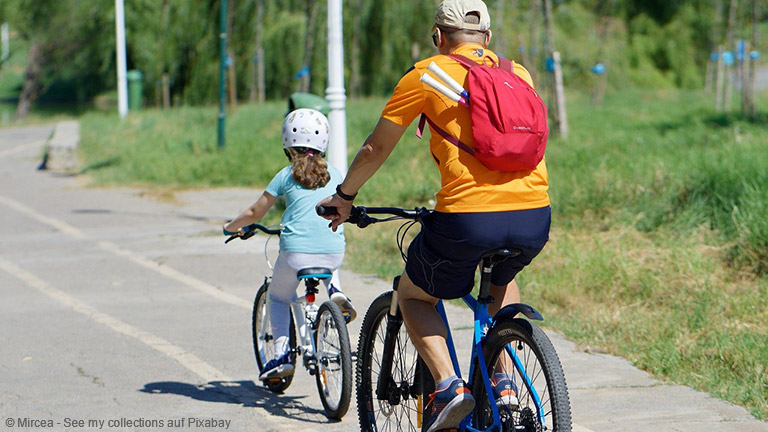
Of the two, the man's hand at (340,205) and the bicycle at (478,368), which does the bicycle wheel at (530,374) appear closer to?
the bicycle at (478,368)

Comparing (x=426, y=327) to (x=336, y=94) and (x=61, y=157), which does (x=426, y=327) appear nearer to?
(x=336, y=94)

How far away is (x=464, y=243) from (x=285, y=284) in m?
2.03

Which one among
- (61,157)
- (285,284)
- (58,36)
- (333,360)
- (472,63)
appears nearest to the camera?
(472,63)

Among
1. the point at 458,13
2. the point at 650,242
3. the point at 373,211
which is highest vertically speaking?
the point at 458,13

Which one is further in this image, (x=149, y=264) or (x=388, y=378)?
(x=149, y=264)

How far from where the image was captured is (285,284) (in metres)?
5.56

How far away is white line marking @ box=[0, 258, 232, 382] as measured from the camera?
6.35 metres

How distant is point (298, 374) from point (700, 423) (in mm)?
2435

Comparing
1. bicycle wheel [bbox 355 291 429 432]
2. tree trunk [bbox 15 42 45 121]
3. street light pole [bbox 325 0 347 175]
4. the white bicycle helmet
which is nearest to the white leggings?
the white bicycle helmet

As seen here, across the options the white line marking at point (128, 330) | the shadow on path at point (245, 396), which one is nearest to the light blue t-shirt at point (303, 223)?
the shadow on path at point (245, 396)

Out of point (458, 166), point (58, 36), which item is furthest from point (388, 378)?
point (58, 36)

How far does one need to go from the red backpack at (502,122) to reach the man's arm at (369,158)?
0.30 meters

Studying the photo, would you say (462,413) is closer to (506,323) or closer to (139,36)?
(506,323)

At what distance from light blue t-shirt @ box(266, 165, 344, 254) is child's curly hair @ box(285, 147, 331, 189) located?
43 mm
